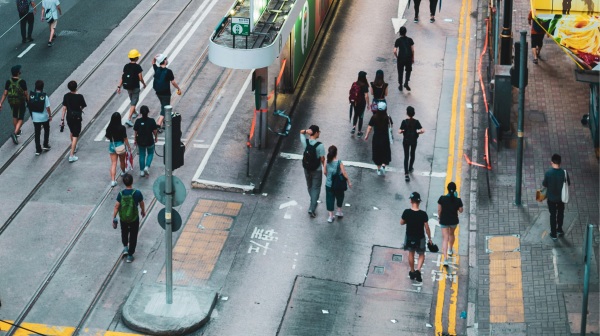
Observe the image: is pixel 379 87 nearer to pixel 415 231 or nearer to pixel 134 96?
pixel 134 96

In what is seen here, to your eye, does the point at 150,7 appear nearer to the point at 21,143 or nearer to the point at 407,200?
the point at 21,143

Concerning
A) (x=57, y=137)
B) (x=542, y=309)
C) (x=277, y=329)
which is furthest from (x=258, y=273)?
(x=57, y=137)

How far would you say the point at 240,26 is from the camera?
2080 centimetres

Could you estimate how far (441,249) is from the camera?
1953 cm

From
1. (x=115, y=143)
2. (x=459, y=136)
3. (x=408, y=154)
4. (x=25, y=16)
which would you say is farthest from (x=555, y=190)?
(x=25, y=16)

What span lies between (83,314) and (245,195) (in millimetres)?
4618

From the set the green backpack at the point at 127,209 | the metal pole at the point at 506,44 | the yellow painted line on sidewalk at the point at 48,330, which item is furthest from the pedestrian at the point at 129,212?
the metal pole at the point at 506,44

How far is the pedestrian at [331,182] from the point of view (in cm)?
1958

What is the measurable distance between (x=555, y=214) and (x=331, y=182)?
3769 millimetres

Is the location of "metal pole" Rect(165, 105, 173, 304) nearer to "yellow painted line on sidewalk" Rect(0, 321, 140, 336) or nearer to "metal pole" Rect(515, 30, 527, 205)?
"yellow painted line on sidewalk" Rect(0, 321, 140, 336)

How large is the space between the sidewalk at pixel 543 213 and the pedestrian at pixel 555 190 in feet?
1.11

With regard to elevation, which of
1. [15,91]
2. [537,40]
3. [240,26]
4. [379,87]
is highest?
[240,26]

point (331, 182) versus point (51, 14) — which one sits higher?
point (331, 182)

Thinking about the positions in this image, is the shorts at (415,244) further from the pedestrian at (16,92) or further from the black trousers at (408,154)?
the pedestrian at (16,92)
